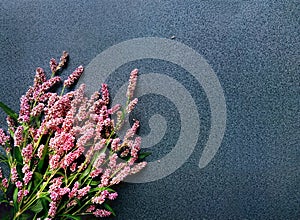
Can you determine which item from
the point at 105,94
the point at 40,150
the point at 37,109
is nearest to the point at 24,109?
the point at 37,109

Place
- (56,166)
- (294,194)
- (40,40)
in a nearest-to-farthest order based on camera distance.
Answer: (56,166) → (294,194) → (40,40)

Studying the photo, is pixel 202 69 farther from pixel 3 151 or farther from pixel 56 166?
pixel 3 151

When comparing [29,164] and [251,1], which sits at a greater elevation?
[251,1]

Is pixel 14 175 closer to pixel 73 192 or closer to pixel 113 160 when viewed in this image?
pixel 73 192

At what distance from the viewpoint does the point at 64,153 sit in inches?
55.2

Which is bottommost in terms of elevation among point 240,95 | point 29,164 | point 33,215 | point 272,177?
point 33,215

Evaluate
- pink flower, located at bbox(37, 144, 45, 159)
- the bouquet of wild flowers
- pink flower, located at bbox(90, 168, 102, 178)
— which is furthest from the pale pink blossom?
pink flower, located at bbox(90, 168, 102, 178)

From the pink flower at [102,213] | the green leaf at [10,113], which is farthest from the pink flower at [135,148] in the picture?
the green leaf at [10,113]

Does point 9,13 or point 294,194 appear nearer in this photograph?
point 294,194

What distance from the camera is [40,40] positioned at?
1.61 m

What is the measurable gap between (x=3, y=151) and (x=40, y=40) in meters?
0.43

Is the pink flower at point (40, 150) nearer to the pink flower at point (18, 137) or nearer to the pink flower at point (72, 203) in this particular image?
the pink flower at point (18, 137)

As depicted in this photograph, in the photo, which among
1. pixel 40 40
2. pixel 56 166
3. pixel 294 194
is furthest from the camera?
pixel 40 40

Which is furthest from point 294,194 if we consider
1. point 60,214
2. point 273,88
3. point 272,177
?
point 60,214
